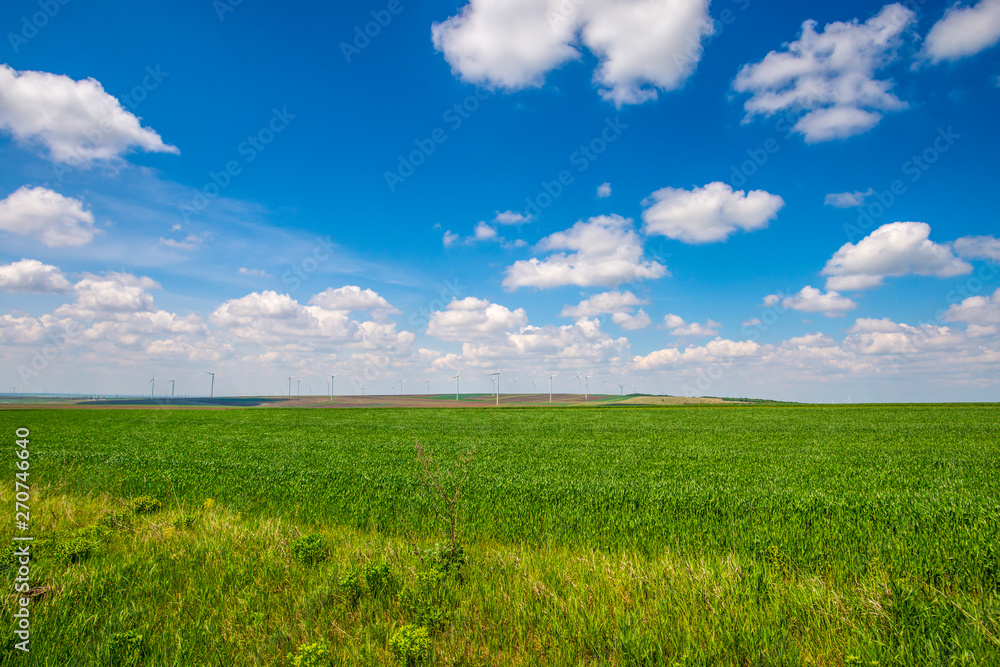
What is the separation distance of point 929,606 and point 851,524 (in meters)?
4.19

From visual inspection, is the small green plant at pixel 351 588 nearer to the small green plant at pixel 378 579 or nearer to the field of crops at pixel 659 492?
the small green plant at pixel 378 579

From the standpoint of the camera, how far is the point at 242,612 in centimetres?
522

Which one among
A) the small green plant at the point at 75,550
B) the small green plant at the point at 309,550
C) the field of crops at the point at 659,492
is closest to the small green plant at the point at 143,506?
the field of crops at the point at 659,492

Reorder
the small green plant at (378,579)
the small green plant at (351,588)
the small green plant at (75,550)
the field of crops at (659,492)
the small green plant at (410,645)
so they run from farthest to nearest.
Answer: the field of crops at (659,492) → the small green plant at (75,550) → the small green plant at (378,579) → the small green plant at (351,588) → the small green plant at (410,645)

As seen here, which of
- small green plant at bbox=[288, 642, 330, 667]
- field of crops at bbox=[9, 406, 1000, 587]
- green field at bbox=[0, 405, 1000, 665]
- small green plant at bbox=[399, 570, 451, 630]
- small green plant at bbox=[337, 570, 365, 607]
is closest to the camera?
small green plant at bbox=[288, 642, 330, 667]

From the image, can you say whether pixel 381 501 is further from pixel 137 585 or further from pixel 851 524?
pixel 851 524

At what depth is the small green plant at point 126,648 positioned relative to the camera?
4.24 meters

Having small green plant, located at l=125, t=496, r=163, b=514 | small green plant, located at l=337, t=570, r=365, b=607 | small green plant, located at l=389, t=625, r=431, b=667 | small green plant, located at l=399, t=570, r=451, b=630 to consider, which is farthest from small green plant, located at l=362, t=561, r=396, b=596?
small green plant, located at l=125, t=496, r=163, b=514

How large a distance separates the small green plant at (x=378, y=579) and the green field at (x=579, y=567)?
0.18m

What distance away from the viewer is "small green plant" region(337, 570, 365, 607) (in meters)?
5.45

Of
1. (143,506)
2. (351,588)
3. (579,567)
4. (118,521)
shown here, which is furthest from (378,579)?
(143,506)

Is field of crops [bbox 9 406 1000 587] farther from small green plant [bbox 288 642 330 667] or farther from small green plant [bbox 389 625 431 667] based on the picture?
small green plant [bbox 288 642 330 667]

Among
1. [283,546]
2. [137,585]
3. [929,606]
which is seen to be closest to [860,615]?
[929,606]

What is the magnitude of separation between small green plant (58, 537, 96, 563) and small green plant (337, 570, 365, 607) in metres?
4.23
